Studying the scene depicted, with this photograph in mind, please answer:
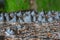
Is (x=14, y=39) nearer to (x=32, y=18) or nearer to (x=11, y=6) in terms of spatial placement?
A: (x=32, y=18)

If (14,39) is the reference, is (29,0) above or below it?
above

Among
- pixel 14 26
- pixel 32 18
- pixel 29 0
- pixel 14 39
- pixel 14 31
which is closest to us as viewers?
pixel 14 39

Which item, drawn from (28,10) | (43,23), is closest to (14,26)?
(43,23)

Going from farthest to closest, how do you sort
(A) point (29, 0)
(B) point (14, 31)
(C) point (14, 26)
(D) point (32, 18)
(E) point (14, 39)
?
1. (A) point (29, 0)
2. (D) point (32, 18)
3. (C) point (14, 26)
4. (B) point (14, 31)
5. (E) point (14, 39)

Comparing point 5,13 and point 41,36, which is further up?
point 5,13

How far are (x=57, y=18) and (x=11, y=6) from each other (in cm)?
36

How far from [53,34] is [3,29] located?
30cm

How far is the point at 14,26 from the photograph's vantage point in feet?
5.07

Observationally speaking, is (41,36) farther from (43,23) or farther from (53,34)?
(43,23)

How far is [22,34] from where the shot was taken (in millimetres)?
1400

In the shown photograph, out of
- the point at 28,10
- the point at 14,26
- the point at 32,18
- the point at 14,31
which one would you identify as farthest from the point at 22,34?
the point at 28,10

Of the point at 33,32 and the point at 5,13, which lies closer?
the point at 33,32

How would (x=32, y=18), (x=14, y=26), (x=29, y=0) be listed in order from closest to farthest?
1. (x=14, y=26)
2. (x=32, y=18)
3. (x=29, y=0)

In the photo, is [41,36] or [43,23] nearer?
[41,36]
